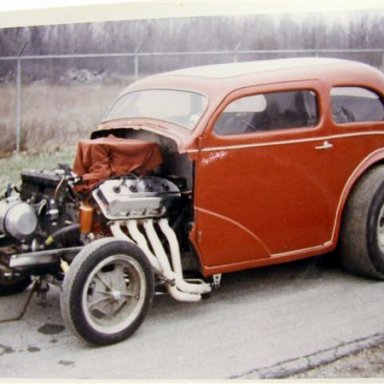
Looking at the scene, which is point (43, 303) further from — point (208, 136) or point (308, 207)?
point (308, 207)

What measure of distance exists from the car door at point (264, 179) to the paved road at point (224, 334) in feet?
0.89

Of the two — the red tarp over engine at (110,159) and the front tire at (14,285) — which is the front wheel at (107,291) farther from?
the front tire at (14,285)

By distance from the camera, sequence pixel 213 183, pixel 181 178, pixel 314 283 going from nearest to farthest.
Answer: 1. pixel 213 183
2. pixel 181 178
3. pixel 314 283

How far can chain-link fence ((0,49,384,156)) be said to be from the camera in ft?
13.0

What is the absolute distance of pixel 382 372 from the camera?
299 cm

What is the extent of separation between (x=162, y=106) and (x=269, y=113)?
627mm

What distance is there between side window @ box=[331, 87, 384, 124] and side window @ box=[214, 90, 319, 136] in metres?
0.17

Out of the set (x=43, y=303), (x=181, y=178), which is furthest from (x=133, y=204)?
(x=43, y=303)

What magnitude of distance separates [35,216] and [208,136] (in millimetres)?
960

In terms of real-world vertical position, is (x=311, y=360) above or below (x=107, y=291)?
below

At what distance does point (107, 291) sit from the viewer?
131 inches

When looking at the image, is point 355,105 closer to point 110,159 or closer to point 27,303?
point 110,159

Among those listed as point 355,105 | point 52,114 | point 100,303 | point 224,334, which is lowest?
point 224,334

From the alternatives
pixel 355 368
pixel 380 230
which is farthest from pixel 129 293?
pixel 380 230
